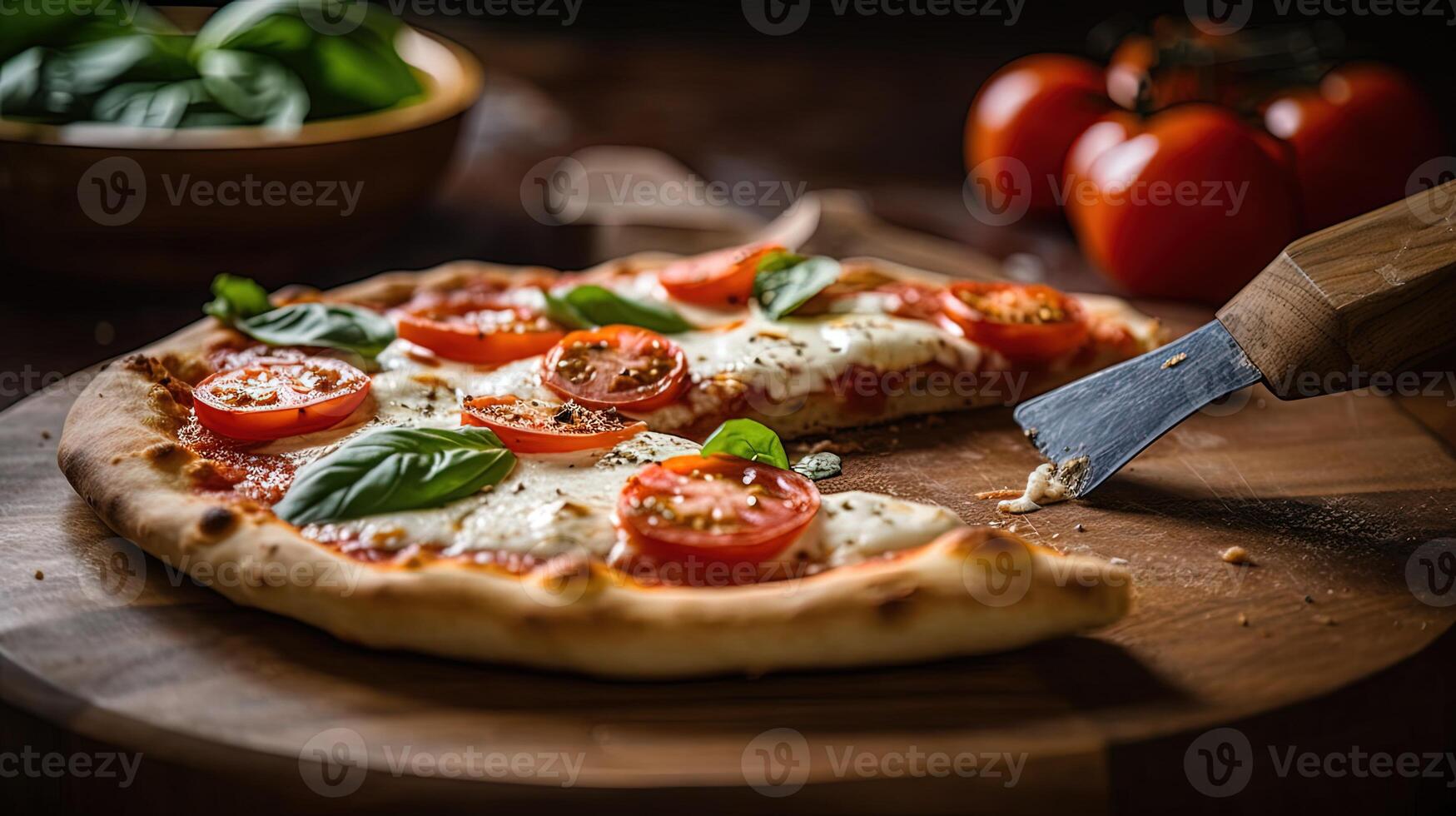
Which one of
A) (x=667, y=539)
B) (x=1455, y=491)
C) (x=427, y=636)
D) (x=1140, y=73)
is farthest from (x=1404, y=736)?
(x=1140, y=73)

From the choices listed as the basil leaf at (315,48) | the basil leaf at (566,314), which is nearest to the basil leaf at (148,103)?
the basil leaf at (315,48)

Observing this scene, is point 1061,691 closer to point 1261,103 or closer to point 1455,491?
point 1455,491

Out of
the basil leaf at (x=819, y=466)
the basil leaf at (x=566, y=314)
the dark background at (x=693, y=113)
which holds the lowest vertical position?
the dark background at (x=693, y=113)

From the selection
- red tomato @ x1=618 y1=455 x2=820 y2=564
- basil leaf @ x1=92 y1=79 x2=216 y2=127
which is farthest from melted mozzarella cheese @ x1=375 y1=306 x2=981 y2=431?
basil leaf @ x1=92 y1=79 x2=216 y2=127

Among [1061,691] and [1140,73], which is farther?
[1140,73]

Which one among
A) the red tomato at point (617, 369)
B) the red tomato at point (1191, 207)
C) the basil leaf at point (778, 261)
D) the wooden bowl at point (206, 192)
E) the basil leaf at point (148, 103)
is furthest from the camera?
the red tomato at point (1191, 207)

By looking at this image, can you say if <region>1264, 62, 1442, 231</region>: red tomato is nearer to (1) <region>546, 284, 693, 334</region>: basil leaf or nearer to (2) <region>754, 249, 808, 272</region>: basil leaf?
(2) <region>754, 249, 808, 272</region>: basil leaf

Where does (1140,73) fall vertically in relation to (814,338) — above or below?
above

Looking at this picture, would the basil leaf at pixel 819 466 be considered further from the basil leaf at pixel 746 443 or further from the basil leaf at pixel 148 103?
the basil leaf at pixel 148 103
